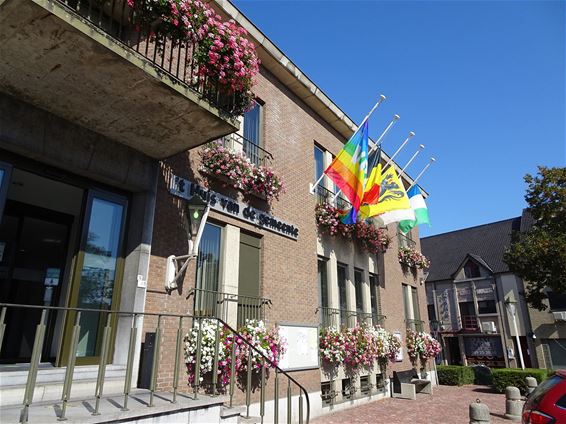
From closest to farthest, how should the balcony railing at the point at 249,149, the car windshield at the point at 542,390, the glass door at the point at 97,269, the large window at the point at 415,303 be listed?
the car windshield at the point at 542,390, the glass door at the point at 97,269, the balcony railing at the point at 249,149, the large window at the point at 415,303

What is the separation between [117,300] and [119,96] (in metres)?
3.14

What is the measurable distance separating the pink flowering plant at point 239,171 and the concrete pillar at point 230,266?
40.0 inches

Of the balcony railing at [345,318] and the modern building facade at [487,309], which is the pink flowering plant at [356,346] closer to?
the balcony railing at [345,318]

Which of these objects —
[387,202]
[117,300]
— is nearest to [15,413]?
[117,300]

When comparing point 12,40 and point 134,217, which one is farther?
point 134,217

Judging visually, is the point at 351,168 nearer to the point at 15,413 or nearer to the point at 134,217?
the point at 134,217

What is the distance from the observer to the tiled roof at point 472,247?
117 feet

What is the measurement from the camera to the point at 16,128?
5164mm

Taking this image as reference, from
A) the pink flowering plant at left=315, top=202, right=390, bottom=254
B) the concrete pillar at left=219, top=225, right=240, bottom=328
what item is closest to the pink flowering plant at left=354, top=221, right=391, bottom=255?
the pink flowering plant at left=315, top=202, right=390, bottom=254

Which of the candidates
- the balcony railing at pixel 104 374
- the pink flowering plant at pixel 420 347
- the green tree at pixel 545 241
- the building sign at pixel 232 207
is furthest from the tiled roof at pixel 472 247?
the balcony railing at pixel 104 374

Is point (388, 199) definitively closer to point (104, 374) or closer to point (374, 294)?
point (374, 294)

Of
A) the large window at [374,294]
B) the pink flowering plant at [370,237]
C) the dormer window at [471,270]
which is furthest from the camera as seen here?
the dormer window at [471,270]

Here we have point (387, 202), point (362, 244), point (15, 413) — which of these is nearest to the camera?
point (15, 413)

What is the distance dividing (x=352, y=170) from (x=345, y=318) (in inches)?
181
